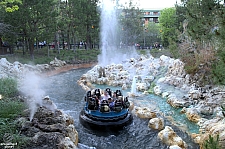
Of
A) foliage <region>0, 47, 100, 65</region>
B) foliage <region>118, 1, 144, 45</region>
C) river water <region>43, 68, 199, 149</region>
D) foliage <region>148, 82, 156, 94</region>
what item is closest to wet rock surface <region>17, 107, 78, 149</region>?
river water <region>43, 68, 199, 149</region>

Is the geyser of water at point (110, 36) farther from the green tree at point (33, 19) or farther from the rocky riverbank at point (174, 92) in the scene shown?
the green tree at point (33, 19)

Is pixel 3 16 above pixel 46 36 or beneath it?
above

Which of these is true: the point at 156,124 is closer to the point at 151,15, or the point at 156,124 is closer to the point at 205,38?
the point at 205,38

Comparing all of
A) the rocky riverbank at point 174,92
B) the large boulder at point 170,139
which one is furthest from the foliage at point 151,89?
the large boulder at point 170,139

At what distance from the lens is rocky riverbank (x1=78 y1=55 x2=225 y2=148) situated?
25.6 ft

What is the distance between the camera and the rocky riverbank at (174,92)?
7789mm

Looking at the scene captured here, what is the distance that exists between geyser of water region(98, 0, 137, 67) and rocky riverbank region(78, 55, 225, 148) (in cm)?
705

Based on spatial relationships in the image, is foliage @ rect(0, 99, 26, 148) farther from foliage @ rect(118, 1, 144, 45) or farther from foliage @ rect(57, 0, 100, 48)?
foliage @ rect(118, 1, 144, 45)

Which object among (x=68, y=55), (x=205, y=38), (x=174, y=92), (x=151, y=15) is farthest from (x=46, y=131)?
(x=151, y=15)

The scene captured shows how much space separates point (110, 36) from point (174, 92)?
69.5 ft

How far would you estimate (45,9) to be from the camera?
22.0 metres

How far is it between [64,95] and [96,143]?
7008 millimetres

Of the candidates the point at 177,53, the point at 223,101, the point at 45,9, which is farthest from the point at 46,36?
the point at 223,101

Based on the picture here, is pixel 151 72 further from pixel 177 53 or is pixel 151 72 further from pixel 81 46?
pixel 81 46
